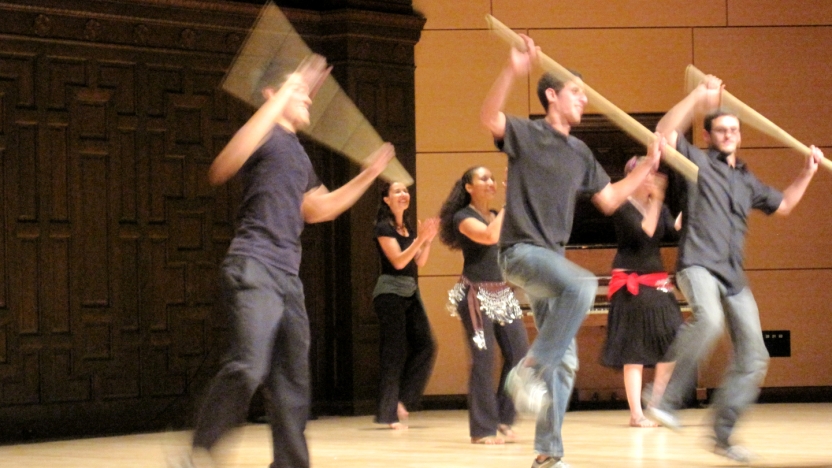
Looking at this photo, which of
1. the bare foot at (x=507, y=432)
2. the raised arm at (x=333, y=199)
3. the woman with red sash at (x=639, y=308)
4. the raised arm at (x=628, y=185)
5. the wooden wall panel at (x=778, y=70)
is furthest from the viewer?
the wooden wall panel at (x=778, y=70)

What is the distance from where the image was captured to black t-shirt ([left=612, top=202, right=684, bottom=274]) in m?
7.20

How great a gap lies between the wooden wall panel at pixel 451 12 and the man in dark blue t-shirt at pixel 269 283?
16.3 feet

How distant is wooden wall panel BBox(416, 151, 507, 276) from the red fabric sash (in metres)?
1.75

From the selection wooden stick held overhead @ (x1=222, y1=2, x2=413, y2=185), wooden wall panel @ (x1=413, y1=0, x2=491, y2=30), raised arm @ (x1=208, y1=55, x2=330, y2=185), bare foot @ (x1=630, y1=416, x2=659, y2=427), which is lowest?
bare foot @ (x1=630, y1=416, x2=659, y2=427)

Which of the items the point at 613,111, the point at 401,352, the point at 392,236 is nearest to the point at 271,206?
the point at 613,111

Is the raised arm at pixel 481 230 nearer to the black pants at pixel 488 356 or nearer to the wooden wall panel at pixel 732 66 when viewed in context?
the black pants at pixel 488 356

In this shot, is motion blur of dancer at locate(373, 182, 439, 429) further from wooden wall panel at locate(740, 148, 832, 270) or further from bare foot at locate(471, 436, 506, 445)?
wooden wall panel at locate(740, 148, 832, 270)

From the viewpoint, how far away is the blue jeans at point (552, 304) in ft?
14.8

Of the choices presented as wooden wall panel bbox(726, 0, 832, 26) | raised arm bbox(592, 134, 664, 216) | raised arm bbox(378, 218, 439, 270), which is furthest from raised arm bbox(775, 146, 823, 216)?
wooden wall panel bbox(726, 0, 832, 26)

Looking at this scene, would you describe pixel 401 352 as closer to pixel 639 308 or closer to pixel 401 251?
pixel 401 251

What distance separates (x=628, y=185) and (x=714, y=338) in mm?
813

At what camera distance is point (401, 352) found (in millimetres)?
7441

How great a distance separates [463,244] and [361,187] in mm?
2038

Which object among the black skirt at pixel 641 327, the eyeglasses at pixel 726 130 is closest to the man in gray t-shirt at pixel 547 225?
the eyeglasses at pixel 726 130
